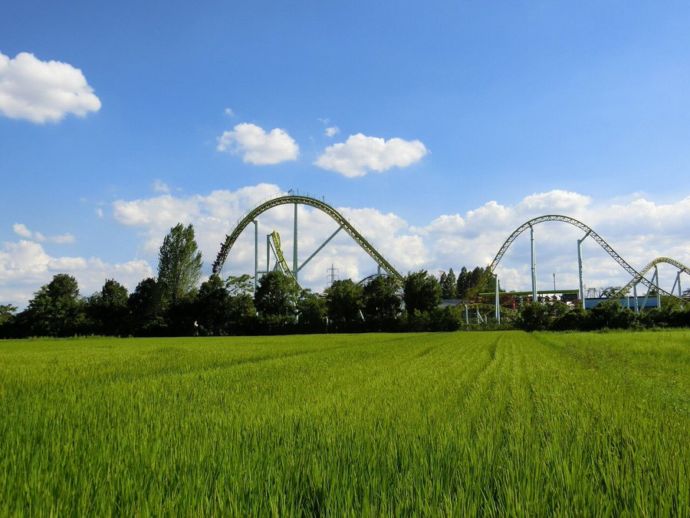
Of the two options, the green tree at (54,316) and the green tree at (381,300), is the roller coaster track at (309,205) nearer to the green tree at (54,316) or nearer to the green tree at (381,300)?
the green tree at (381,300)

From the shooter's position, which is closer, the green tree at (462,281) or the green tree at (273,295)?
the green tree at (273,295)

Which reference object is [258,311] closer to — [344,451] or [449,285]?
[344,451]

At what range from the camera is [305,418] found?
19.8 feet

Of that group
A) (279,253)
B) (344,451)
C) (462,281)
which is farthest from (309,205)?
(462,281)

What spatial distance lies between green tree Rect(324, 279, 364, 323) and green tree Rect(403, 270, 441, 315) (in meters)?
6.63

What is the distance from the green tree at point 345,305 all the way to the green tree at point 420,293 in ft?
21.7

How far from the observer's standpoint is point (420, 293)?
7344cm

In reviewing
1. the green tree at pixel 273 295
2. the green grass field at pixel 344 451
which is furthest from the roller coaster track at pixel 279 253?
the green grass field at pixel 344 451

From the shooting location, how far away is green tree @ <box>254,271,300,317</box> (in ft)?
236

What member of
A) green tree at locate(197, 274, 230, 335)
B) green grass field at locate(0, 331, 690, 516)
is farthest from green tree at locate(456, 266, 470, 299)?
green grass field at locate(0, 331, 690, 516)

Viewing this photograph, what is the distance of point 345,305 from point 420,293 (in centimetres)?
1059

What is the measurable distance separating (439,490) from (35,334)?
249ft

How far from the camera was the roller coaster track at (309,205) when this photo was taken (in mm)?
60281

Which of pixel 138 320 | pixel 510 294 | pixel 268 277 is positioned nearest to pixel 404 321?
pixel 268 277
